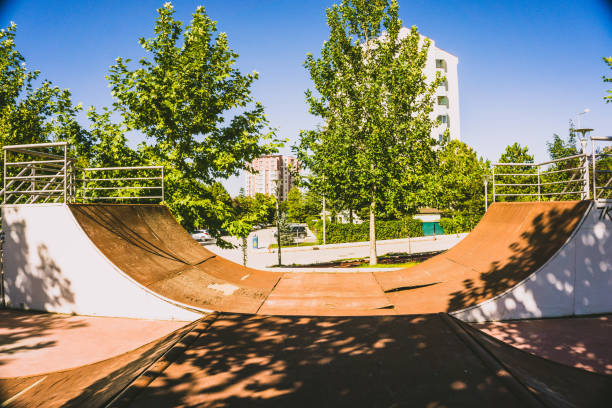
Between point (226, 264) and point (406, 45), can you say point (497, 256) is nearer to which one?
point (226, 264)

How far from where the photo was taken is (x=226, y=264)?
9.02 metres

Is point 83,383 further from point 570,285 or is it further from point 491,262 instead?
point 570,285

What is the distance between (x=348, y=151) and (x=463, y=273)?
9897 mm

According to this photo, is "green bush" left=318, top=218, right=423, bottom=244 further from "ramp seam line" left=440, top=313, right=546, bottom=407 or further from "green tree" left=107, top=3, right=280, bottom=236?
"ramp seam line" left=440, top=313, right=546, bottom=407

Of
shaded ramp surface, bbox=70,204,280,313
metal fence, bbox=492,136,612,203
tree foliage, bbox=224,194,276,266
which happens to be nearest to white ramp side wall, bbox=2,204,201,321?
shaded ramp surface, bbox=70,204,280,313

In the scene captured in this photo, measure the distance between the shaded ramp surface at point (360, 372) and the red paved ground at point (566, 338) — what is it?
1.71ft

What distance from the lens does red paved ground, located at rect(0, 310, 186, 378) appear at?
4.54m

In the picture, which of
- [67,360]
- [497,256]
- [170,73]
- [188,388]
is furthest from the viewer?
[170,73]

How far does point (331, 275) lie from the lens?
366 inches

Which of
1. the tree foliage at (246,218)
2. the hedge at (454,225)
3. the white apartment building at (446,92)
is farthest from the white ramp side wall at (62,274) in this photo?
the white apartment building at (446,92)

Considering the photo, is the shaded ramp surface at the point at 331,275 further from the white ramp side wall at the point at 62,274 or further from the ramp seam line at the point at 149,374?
the ramp seam line at the point at 149,374

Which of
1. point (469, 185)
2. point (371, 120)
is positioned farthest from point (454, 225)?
point (371, 120)

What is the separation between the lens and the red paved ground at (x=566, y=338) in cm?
454

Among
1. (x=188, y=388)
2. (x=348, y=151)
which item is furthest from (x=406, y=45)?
(x=188, y=388)
